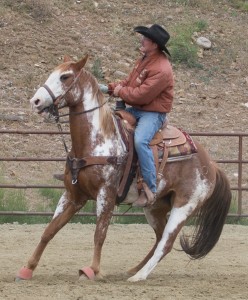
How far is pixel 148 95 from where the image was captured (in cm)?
854

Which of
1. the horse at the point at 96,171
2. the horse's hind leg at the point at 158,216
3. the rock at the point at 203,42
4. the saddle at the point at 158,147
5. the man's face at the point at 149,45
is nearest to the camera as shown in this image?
the horse at the point at 96,171

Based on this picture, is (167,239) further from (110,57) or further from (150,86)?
(110,57)

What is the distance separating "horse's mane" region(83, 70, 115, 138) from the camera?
8.49m

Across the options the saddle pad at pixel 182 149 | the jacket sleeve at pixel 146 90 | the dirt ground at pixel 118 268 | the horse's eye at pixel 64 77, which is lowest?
the dirt ground at pixel 118 268

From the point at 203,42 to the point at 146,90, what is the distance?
1126cm

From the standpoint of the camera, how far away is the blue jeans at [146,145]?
8461mm

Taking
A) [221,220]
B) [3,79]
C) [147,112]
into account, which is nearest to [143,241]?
[221,220]

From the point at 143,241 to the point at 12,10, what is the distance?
29.5 feet

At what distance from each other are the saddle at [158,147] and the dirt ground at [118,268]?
892 millimetres

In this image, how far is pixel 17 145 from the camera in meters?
15.6

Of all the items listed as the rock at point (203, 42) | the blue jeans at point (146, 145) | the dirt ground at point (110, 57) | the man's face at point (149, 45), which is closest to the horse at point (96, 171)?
the blue jeans at point (146, 145)

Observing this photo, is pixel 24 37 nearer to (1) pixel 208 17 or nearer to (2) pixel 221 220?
(1) pixel 208 17

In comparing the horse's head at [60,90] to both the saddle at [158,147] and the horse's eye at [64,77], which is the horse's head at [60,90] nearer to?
the horse's eye at [64,77]

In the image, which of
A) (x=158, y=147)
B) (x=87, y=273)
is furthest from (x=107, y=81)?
(x=87, y=273)
